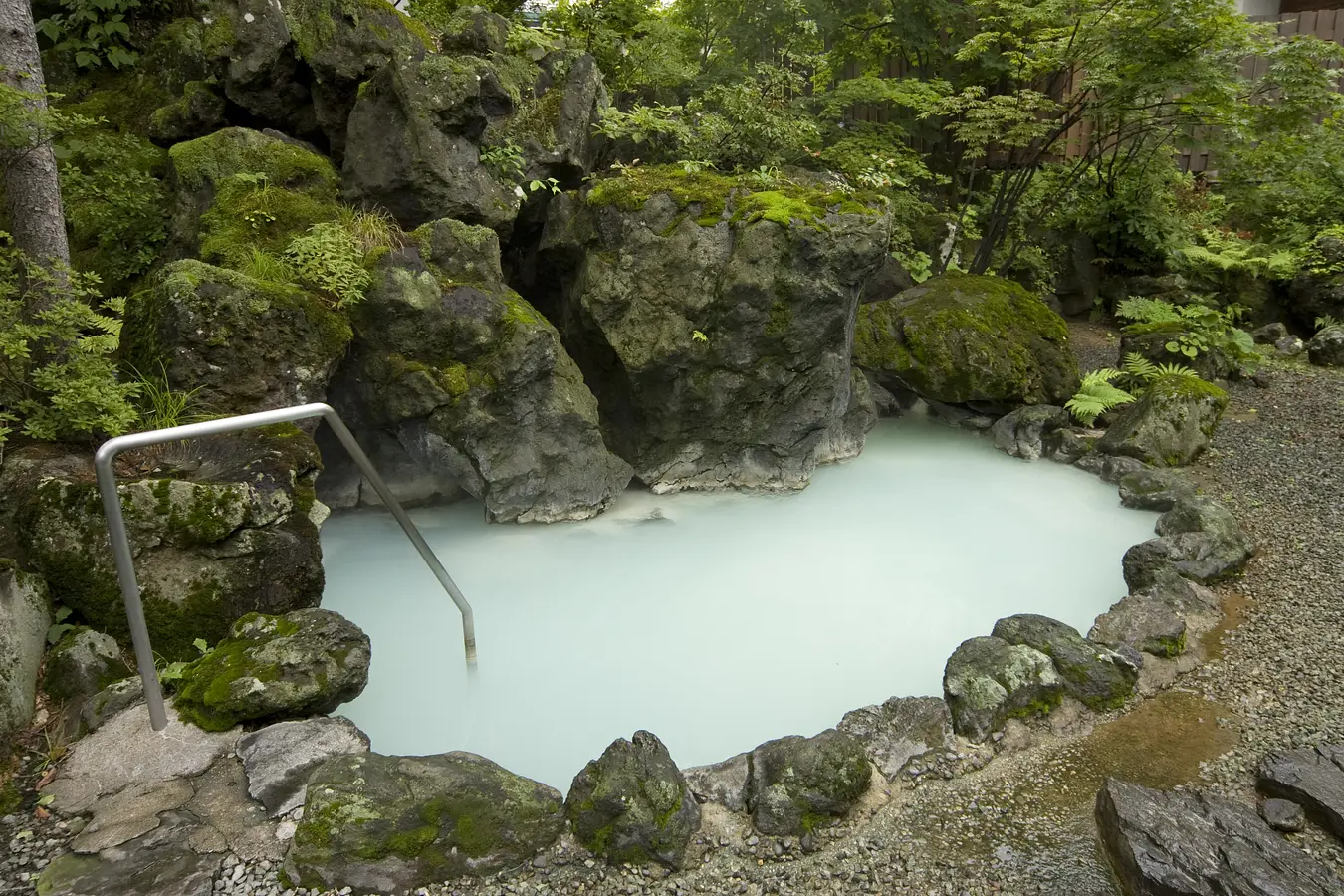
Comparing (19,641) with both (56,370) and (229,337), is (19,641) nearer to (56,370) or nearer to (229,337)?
(56,370)

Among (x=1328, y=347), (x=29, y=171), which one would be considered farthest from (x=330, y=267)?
(x=1328, y=347)

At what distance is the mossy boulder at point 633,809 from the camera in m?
3.53

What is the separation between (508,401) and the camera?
23.4 feet

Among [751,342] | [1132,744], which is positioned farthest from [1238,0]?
[1132,744]

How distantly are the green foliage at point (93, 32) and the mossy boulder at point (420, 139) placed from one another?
11.0 feet

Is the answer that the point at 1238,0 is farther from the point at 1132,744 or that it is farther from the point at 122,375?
the point at 122,375

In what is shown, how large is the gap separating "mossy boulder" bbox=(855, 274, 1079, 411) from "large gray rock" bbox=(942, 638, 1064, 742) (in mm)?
4830

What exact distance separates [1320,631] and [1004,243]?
960 cm

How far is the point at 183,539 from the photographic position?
4660 mm

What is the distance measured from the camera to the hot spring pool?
16.6ft

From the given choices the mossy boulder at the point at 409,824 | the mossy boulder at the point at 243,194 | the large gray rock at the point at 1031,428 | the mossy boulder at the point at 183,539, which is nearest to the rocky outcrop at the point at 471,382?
the mossy boulder at the point at 243,194

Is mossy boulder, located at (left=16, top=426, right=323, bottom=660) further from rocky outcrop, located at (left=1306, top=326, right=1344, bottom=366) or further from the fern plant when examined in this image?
rocky outcrop, located at (left=1306, top=326, right=1344, bottom=366)

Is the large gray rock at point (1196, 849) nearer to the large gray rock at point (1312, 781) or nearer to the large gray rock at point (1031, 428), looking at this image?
the large gray rock at point (1312, 781)

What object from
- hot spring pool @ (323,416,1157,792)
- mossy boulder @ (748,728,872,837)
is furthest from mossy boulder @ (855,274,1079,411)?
mossy boulder @ (748,728,872,837)
